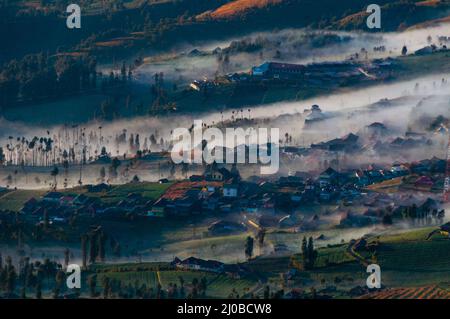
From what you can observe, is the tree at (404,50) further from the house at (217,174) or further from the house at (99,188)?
the house at (99,188)

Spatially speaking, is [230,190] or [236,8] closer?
[230,190]

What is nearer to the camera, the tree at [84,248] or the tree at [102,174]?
the tree at [84,248]

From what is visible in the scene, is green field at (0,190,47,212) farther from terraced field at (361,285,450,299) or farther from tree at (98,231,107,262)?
terraced field at (361,285,450,299)

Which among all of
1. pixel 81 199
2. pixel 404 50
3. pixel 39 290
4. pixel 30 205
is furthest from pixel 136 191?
pixel 404 50

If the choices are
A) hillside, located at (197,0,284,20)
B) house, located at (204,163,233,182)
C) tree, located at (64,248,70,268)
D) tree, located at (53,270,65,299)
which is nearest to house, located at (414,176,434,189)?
house, located at (204,163,233,182)

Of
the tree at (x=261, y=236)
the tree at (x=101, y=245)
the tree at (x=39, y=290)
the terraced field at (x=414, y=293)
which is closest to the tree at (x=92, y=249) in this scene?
the tree at (x=101, y=245)

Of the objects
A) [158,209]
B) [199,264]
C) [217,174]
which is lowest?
[199,264]

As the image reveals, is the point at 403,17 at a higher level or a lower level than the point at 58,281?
higher

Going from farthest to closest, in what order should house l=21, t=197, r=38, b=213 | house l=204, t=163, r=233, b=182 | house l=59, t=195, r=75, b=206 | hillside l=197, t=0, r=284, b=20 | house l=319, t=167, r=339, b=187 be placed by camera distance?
1. hillside l=197, t=0, r=284, b=20
2. house l=204, t=163, r=233, b=182
3. house l=319, t=167, r=339, b=187
4. house l=59, t=195, r=75, b=206
5. house l=21, t=197, r=38, b=213

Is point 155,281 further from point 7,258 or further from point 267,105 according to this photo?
point 267,105

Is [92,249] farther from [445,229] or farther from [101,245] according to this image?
[445,229]
